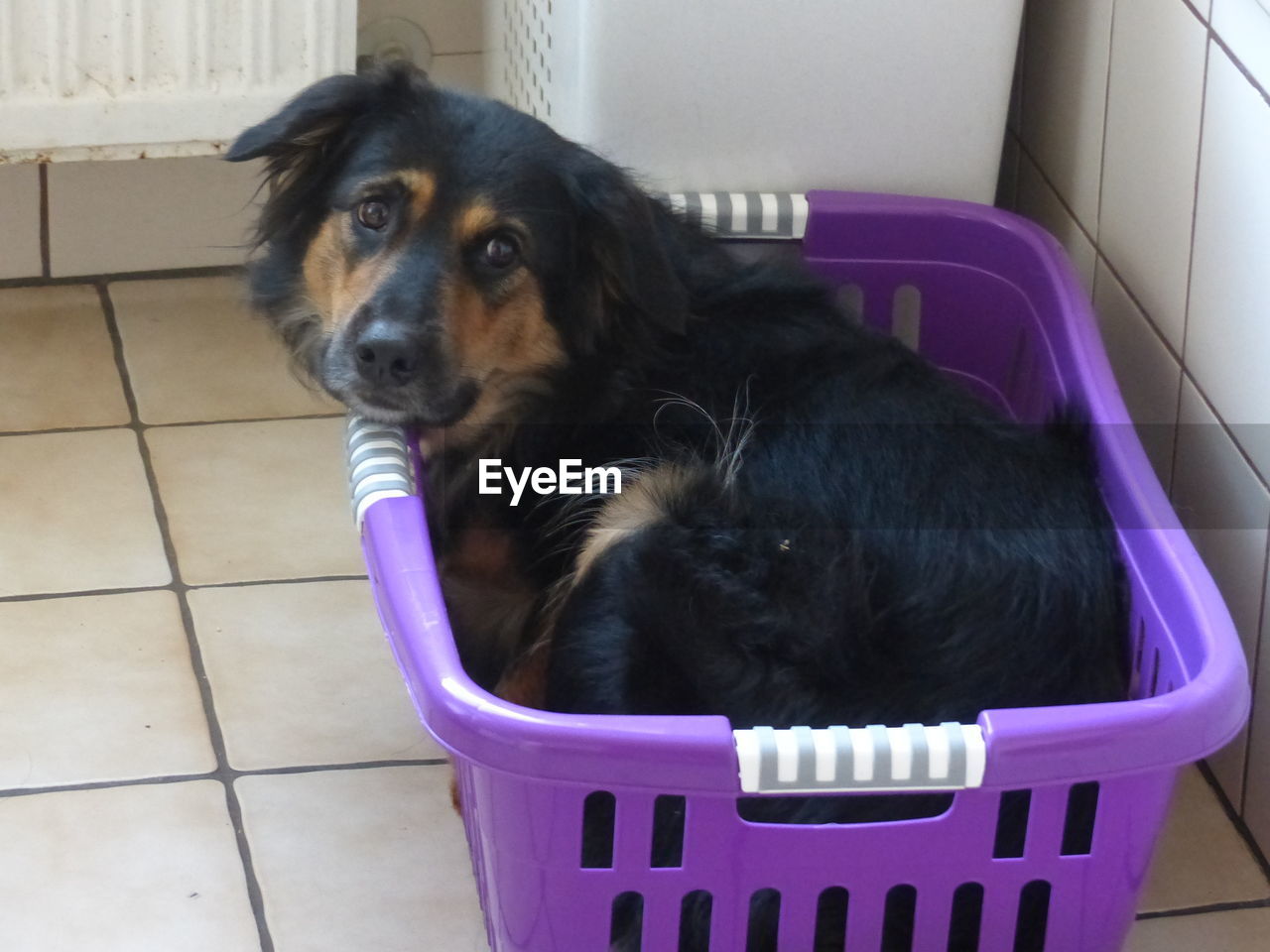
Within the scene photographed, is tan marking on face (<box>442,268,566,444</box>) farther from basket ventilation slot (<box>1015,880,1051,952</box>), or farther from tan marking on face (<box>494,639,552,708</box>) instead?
basket ventilation slot (<box>1015,880,1051,952</box>)

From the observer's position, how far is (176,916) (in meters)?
1.44

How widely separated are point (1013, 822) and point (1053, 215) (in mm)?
971

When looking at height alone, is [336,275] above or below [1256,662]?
above

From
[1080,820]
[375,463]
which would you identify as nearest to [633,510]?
[375,463]

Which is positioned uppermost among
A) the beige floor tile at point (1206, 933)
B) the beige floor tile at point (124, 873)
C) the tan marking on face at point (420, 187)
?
the tan marking on face at point (420, 187)

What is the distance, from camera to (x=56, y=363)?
2211 mm

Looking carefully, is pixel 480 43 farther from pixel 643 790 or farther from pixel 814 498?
pixel 643 790

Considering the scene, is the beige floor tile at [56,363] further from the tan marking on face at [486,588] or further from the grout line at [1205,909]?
the grout line at [1205,909]

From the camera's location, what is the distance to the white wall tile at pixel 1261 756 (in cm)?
151

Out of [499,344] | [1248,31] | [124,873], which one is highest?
[1248,31]

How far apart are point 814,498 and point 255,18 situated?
1.11 metres

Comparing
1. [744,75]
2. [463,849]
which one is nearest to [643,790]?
[463,849]

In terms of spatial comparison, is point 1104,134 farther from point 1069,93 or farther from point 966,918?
point 966,918

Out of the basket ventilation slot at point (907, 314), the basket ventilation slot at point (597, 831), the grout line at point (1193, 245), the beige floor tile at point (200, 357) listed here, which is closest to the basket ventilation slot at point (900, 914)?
the basket ventilation slot at point (597, 831)
